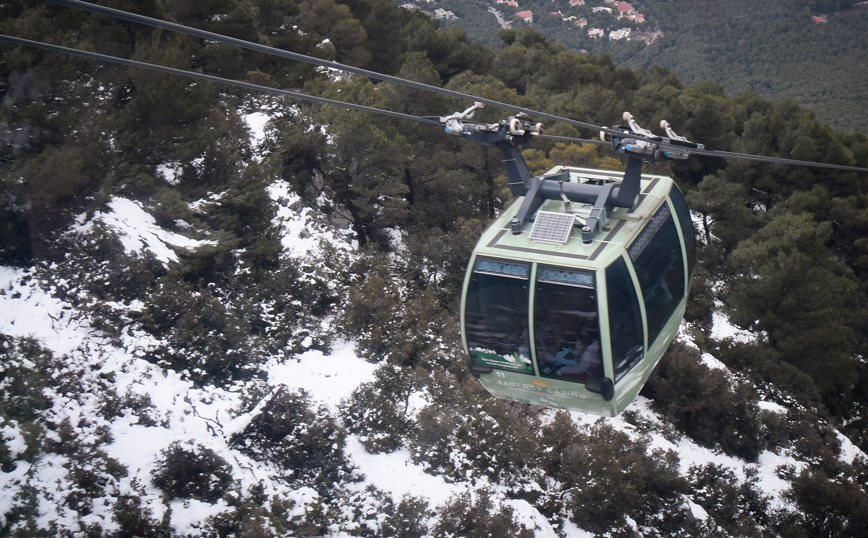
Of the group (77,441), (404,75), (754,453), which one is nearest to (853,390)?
(754,453)

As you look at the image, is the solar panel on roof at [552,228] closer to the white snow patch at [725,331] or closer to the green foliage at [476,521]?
the green foliage at [476,521]

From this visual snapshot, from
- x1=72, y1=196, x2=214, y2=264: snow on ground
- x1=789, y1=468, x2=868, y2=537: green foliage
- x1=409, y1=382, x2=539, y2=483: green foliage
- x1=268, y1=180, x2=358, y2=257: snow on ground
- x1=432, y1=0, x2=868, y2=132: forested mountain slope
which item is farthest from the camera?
x1=432, y1=0, x2=868, y2=132: forested mountain slope

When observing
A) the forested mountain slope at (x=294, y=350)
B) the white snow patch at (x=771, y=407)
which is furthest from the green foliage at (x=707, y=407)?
the white snow patch at (x=771, y=407)

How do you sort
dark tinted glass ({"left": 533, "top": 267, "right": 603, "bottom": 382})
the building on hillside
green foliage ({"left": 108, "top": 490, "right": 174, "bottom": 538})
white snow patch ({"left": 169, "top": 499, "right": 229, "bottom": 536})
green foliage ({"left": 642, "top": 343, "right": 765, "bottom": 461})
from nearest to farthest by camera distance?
dark tinted glass ({"left": 533, "top": 267, "right": 603, "bottom": 382}) → green foliage ({"left": 108, "top": 490, "right": 174, "bottom": 538}) → white snow patch ({"left": 169, "top": 499, "right": 229, "bottom": 536}) → green foliage ({"left": 642, "top": 343, "right": 765, "bottom": 461}) → the building on hillside

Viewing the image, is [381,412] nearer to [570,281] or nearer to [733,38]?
[570,281]

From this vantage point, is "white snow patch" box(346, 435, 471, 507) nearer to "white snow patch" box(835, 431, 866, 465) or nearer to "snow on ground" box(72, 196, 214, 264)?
"snow on ground" box(72, 196, 214, 264)

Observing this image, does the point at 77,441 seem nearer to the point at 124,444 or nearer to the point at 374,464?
the point at 124,444

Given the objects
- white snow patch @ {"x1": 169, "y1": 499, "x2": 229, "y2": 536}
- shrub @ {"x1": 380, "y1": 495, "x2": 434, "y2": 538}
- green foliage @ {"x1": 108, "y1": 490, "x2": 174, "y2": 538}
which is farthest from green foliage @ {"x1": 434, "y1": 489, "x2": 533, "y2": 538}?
green foliage @ {"x1": 108, "y1": 490, "x2": 174, "y2": 538}
